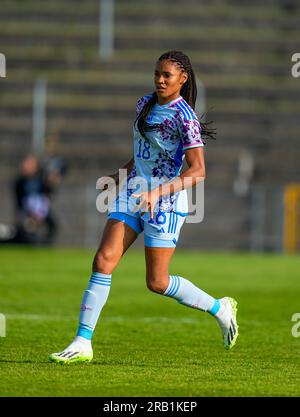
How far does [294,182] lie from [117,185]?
19.0m

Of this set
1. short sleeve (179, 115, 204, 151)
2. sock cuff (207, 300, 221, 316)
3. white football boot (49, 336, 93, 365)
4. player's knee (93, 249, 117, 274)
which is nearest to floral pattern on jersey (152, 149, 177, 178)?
short sleeve (179, 115, 204, 151)

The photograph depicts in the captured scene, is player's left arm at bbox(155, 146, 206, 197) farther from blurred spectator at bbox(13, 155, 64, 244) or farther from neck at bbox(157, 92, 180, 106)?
blurred spectator at bbox(13, 155, 64, 244)

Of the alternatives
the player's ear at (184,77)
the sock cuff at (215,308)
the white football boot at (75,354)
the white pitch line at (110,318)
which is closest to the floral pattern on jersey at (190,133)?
the player's ear at (184,77)

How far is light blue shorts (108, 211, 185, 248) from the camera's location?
288 inches

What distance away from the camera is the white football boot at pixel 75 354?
7.05 m

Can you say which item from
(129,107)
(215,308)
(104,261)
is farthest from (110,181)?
(129,107)

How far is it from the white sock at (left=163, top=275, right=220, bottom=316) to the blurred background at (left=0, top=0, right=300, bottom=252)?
616 inches

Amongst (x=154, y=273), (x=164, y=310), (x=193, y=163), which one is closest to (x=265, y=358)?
(x=154, y=273)

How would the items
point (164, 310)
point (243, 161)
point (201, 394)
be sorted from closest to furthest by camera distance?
1. point (201, 394)
2. point (164, 310)
3. point (243, 161)

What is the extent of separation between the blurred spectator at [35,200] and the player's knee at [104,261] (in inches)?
628

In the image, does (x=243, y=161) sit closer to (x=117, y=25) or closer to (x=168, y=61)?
(x=117, y=25)

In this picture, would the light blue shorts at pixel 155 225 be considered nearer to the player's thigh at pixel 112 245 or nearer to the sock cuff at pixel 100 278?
the player's thigh at pixel 112 245
